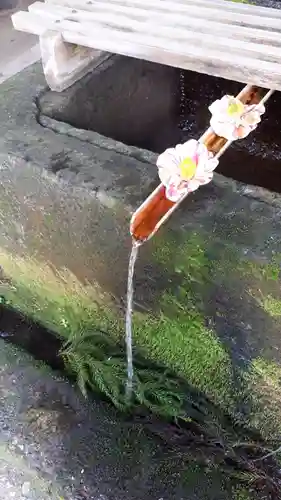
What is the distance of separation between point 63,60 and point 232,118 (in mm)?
856

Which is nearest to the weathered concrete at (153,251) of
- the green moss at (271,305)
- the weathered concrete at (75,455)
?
the green moss at (271,305)

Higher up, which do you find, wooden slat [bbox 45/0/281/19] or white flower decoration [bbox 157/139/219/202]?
wooden slat [bbox 45/0/281/19]

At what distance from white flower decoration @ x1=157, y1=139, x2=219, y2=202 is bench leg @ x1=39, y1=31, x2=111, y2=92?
0.90 metres

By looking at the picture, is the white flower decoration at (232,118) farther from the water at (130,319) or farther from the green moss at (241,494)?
the green moss at (241,494)

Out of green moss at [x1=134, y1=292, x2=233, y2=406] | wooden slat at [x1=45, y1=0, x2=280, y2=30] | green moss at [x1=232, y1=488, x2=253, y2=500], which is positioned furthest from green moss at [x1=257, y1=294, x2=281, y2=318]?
wooden slat at [x1=45, y1=0, x2=280, y2=30]

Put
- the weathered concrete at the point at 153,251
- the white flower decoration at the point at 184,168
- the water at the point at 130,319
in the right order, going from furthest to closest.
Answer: the water at the point at 130,319 → the weathered concrete at the point at 153,251 → the white flower decoration at the point at 184,168

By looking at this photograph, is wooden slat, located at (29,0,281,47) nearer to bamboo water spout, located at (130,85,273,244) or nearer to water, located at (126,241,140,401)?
bamboo water spout, located at (130,85,273,244)

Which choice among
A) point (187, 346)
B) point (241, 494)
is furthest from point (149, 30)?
point (241, 494)

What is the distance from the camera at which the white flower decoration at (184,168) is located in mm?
1816

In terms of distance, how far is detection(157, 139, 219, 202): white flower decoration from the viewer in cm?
182

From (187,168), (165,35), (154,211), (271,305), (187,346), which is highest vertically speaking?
(165,35)

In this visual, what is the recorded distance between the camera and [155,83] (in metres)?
2.99

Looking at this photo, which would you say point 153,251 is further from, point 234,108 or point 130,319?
point 234,108

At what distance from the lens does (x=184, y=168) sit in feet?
6.00
